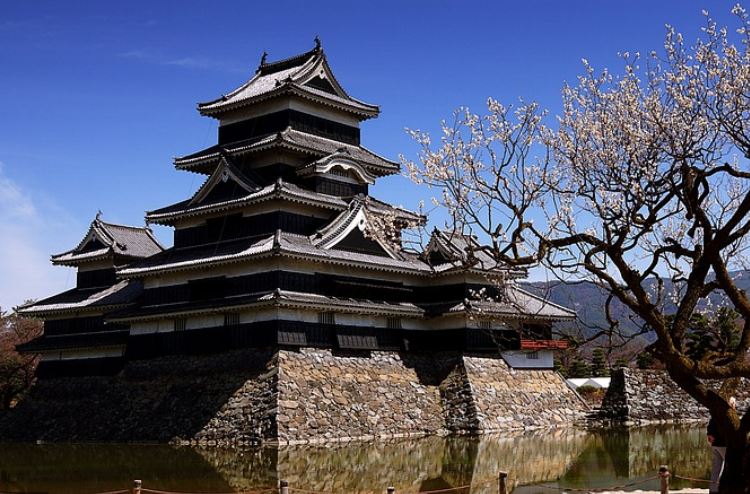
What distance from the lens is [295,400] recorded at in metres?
28.9

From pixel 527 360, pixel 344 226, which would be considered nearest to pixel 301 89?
pixel 344 226

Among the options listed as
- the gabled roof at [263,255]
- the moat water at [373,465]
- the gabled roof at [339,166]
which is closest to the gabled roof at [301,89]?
the gabled roof at [339,166]

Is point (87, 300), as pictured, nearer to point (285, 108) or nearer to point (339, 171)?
point (285, 108)

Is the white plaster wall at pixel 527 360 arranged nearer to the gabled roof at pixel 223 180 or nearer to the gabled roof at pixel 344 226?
the gabled roof at pixel 344 226

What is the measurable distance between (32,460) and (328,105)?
18.1 meters

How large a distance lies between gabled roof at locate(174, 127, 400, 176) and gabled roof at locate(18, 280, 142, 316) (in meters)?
6.35

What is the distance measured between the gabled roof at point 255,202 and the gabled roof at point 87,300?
15.1ft

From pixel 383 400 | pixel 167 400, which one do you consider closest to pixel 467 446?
pixel 383 400

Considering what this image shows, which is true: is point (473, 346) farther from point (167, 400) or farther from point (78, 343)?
point (78, 343)

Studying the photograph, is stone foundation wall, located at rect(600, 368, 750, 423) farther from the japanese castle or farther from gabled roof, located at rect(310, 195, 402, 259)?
gabled roof, located at rect(310, 195, 402, 259)

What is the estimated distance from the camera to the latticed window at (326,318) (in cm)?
3228

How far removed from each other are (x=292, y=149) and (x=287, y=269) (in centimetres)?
554

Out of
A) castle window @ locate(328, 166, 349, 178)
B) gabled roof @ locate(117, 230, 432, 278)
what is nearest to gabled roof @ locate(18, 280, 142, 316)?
gabled roof @ locate(117, 230, 432, 278)

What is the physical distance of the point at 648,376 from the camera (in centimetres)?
3853
